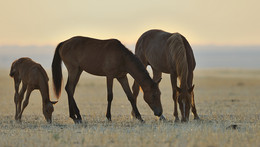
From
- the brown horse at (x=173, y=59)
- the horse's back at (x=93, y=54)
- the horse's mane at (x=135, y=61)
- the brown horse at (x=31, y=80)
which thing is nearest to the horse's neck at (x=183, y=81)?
the brown horse at (x=173, y=59)

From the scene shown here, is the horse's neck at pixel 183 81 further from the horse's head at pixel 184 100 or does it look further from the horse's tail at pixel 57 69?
the horse's tail at pixel 57 69

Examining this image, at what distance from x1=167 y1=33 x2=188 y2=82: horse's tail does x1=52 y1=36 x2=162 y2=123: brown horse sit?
677mm

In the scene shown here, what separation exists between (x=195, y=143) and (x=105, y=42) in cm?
455

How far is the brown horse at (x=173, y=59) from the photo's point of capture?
31.2ft

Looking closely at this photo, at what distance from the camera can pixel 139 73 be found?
10.2m

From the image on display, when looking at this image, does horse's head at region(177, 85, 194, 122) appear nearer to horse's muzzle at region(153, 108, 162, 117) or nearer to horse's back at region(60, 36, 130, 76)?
horse's muzzle at region(153, 108, 162, 117)

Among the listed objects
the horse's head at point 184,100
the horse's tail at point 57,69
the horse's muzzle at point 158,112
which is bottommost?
the horse's muzzle at point 158,112

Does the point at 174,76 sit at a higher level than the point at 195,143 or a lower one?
higher

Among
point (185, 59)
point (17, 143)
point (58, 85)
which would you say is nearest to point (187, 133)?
point (185, 59)

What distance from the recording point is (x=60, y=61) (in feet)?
37.1

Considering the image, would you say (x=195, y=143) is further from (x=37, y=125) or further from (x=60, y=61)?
(x=60, y=61)

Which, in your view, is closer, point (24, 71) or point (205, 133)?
point (205, 133)

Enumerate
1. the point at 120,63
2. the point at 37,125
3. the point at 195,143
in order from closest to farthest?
the point at 195,143 → the point at 37,125 → the point at 120,63

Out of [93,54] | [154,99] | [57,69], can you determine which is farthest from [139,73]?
[57,69]
